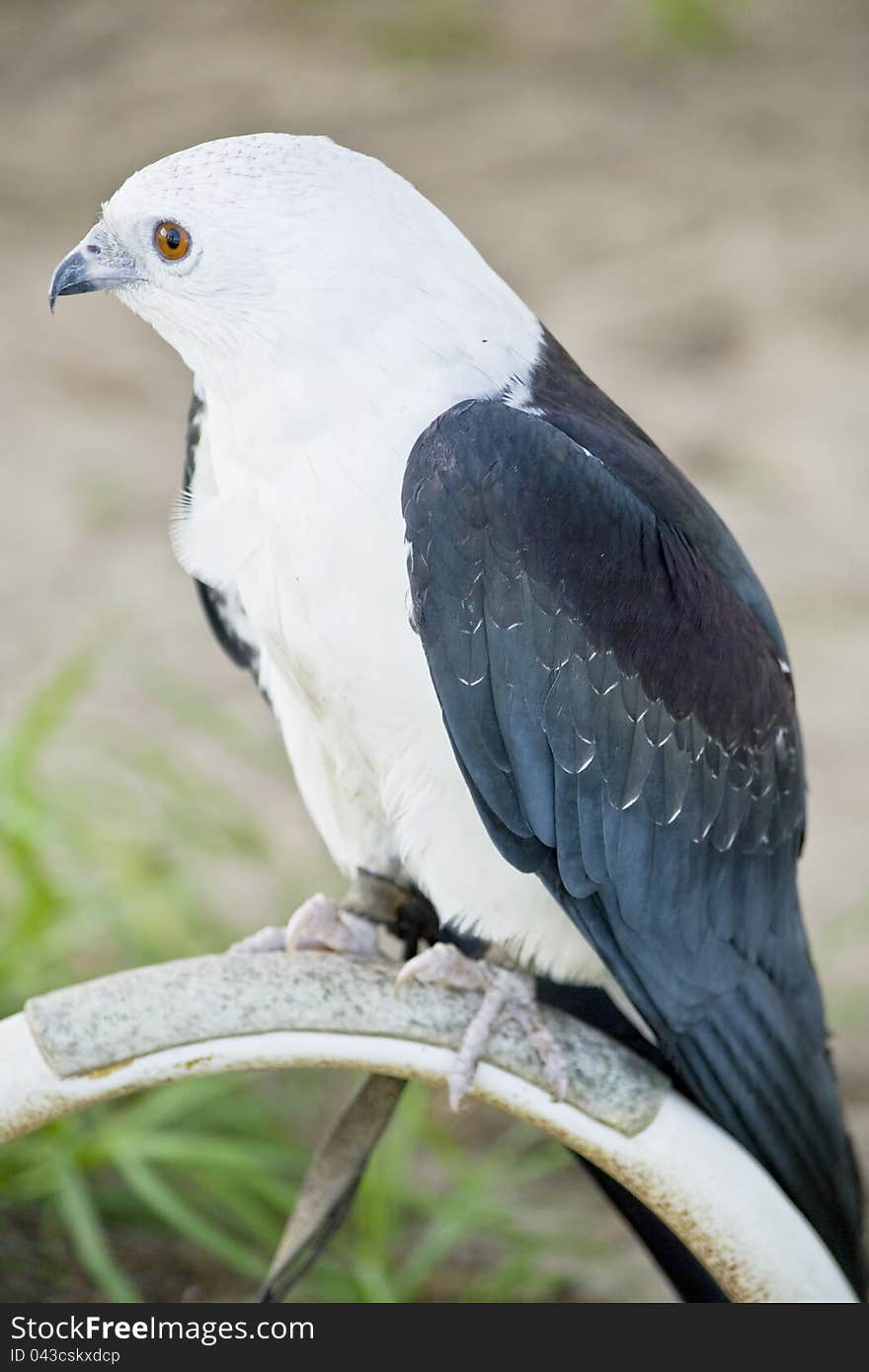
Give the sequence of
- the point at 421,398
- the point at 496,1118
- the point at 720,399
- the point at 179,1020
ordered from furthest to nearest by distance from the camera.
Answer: the point at 720,399
the point at 496,1118
the point at 421,398
the point at 179,1020

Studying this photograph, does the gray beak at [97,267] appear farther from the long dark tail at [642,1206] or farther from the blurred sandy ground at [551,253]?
the blurred sandy ground at [551,253]

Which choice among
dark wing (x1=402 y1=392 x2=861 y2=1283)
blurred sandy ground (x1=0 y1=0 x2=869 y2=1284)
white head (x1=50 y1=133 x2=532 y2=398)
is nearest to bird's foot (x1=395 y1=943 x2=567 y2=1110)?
dark wing (x1=402 y1=392 x2=861 y2=1283)

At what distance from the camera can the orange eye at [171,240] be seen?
1.91 metres

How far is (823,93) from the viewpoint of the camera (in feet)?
27.2

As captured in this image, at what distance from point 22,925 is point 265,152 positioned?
1670 millimetres

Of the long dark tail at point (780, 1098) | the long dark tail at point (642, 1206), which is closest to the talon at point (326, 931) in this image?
the long dark tail at point (642, 1206)

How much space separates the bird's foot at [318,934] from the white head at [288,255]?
680 millimetres

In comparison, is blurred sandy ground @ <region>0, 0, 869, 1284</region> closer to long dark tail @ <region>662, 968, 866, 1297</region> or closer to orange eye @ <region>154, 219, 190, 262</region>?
long dark tail @ <region>662, 968, 866, 1297</region>

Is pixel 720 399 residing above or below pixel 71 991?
above

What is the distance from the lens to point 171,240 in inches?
75.9

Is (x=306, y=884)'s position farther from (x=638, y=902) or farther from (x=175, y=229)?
(x=175, y=229)

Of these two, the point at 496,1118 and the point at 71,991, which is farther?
the point at 496,1118

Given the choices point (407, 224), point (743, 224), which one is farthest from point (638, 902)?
point (743, 224)

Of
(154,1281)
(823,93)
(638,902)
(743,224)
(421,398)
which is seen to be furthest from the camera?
(823,93)
